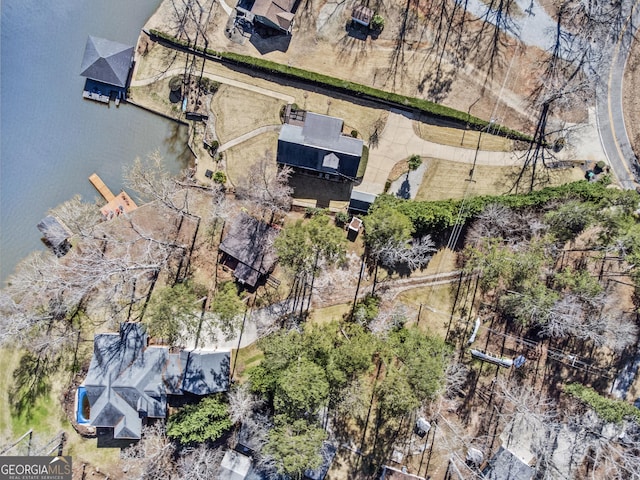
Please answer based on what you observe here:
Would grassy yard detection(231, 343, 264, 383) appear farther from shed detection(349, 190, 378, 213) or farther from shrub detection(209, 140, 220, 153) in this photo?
shrub detection(209, 140, 220, 153)

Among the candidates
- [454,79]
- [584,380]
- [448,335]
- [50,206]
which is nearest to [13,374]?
[50,206]

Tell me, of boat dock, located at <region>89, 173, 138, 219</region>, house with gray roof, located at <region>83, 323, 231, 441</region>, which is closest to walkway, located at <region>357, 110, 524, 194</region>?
boat dock, located at <region>89, 173, 138, 219</region>

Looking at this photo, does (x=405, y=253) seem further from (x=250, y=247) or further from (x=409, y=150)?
(x=250, y=247)

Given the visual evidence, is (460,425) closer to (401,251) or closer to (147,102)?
(401,251)

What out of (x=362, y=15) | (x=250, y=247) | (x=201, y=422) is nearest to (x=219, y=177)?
(x=250, y=247)

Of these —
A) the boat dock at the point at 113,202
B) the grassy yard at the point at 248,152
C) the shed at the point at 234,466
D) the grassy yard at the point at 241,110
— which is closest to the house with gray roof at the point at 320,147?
the grassy yard at the point at 248,152

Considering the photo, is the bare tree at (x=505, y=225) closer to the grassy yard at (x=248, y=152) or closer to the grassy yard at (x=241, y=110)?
the grassy yard at (x=248, y=152)
